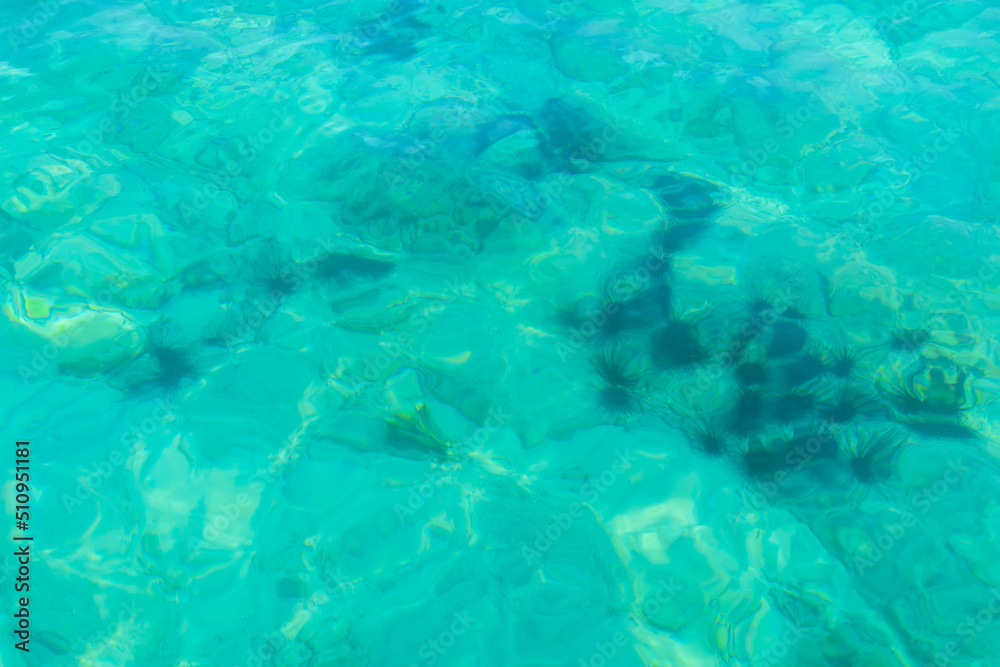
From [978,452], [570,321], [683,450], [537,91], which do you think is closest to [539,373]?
[570,321]

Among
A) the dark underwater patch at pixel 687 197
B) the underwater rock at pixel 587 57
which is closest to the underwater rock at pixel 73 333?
the dark underwater patch at pixel 687 197

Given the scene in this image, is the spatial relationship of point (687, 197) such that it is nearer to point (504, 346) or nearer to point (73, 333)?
point (504, 346)

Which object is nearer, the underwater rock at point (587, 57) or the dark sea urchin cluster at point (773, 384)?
the dark sea urchin cluster at point (773, 384)

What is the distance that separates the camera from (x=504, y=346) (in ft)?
11.1

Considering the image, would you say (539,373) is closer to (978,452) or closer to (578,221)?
(578,221)

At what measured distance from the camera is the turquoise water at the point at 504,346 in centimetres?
271

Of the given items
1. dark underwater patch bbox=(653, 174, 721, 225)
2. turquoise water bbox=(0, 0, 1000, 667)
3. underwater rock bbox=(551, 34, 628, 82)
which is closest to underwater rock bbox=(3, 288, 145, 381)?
turquoise water bbox=(0, 0, 1000, 667)

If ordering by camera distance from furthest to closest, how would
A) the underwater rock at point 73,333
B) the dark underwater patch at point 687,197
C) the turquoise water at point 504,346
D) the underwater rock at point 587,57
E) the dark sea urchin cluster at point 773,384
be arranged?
the underwater rock at point 587,57
the dark underwater patch at point 687,197
the underwater rock at point 73,333
the dark sea urchin cluster at point 773,384
the turquoise water at point 504,346

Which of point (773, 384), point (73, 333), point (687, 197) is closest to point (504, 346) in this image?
point (773, 384)

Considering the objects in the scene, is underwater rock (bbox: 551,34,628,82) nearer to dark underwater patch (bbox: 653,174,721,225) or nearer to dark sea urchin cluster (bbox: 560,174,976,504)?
dark underwater patch (bbox: 653,174,721,225)

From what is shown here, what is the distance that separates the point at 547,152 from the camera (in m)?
4.21

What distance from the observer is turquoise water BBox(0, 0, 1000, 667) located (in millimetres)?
2713

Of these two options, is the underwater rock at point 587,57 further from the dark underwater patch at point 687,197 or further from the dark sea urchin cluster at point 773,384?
the dark sea urchin cluster at point 773,384

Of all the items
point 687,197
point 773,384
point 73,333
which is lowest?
point 773,384
